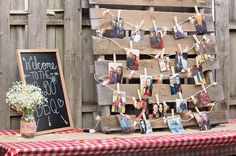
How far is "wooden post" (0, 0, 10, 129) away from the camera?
397 centimetres

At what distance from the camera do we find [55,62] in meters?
4.09

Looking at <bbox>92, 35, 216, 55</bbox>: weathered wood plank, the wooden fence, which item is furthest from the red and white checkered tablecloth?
<bbox>92, 35, 216, 55</bbox>: weathered wood plank

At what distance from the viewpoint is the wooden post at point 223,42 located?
4.82m

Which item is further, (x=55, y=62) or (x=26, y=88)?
(x=55, y=62)

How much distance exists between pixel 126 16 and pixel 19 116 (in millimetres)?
1256

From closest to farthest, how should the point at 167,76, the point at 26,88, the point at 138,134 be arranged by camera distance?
the point at 26,88 < the point at 138,134 < the point at 167,76

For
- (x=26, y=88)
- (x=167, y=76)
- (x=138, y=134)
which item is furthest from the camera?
(x=167, y=76)

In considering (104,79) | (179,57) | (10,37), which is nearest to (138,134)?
(104,79)

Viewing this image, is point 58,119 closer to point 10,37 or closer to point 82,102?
point 82,102

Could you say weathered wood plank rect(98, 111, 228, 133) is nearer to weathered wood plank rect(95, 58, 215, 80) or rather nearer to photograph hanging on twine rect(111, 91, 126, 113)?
photograph hanging on twine rect(111, 91, 126, 113)

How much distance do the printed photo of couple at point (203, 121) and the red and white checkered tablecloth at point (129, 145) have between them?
19 cm

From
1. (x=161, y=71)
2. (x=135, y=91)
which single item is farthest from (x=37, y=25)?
(x=161, y=71)

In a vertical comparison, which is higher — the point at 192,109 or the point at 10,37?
the point at 10,37

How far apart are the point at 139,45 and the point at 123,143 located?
1030mm
